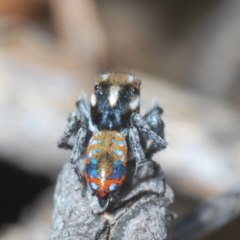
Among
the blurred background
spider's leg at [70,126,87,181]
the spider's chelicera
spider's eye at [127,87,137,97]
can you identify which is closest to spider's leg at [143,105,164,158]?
the spider's chelicera

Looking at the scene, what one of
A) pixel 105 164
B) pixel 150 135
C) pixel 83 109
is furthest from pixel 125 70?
pixel 105 164

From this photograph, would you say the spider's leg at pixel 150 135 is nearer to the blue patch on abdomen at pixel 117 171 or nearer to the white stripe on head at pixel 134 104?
the white stripe on head at pixel 134 104

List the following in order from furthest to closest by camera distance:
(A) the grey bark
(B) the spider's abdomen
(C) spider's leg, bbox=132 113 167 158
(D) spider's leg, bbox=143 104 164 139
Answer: (D) spider's leg, bbox=143 104 164 139 → (C) spider's leg, bbox=132 113 167 158 → (B) the spider's abdomen → (A) the grey bark

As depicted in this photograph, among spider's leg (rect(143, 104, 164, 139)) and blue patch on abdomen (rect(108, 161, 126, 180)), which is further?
spider's leg (rect(143, 104, 164, 139))

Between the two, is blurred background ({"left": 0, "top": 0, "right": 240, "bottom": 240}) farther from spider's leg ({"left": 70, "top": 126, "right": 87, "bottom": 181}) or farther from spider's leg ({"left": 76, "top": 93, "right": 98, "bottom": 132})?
spider's leg ({"left": 70, "top": 126, "right": 87, "bottom": 181})

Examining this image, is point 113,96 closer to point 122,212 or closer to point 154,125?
point 154,125

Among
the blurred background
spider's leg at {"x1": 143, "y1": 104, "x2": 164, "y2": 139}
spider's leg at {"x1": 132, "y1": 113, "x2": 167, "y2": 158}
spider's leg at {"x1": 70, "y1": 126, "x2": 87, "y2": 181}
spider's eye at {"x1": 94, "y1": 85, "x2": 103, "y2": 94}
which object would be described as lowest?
spider's leg at {"x1": 70, "y1": 126, "x2": 87, "y2": 181}

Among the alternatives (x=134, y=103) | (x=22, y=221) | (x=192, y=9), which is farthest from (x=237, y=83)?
(x=134, y=103)
